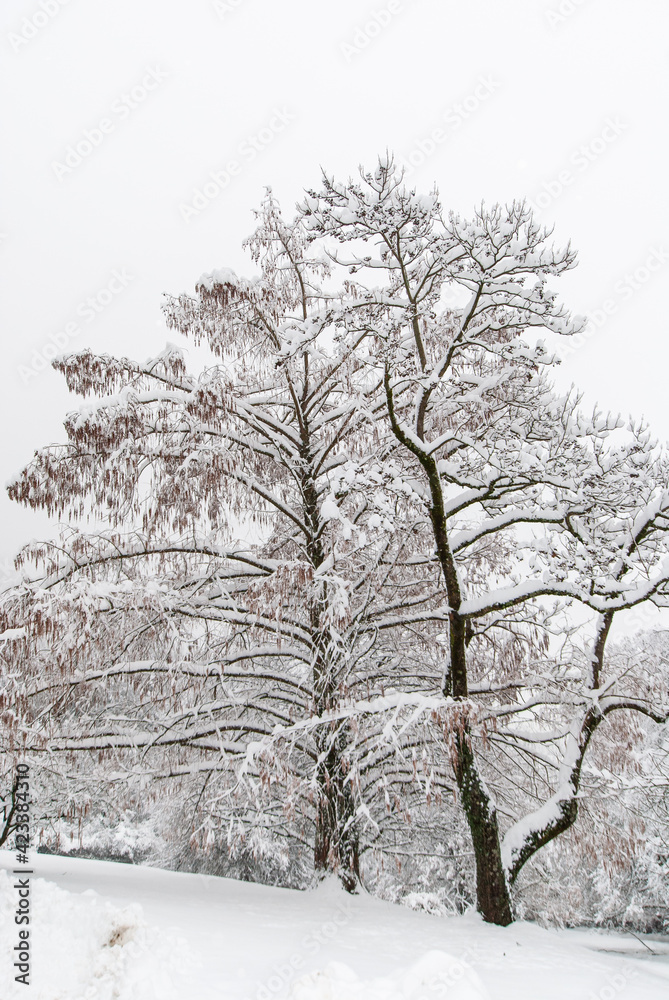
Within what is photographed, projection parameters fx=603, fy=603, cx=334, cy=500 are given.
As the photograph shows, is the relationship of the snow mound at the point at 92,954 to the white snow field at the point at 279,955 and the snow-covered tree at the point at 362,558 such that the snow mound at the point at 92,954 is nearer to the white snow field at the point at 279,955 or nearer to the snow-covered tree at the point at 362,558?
the white snow field at the point at 279,955

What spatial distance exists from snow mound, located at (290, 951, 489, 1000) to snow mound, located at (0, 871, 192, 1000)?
2.51ft

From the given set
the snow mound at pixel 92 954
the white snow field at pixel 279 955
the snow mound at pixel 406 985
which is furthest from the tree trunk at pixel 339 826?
the snow mound at pixel 406 985

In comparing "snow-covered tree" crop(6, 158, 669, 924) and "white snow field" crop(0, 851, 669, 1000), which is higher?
"snow-covered tree" crop(6, 158, 669, 924)

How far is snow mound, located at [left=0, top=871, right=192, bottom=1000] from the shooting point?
10.6ft

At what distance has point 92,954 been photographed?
3611 mm

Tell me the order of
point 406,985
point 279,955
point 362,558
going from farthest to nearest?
1. point 362,558
2. point 279,955
3. point 406,985

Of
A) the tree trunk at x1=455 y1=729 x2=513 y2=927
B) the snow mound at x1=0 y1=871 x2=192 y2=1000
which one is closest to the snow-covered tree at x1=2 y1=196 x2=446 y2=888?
the tree trunk at x1=455 y1=729 x2=513 y2=927

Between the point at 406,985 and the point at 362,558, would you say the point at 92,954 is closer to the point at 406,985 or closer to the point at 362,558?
the point at 406,985

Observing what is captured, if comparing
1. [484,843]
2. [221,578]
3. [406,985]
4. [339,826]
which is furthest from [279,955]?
[221,578]

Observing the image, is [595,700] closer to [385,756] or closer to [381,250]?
[385,756]

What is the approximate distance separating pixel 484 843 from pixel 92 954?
3.79 meters

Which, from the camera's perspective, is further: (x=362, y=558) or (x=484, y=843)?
(x=362, y=558)

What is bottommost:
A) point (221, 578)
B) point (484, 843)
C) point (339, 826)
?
point (484, 843)

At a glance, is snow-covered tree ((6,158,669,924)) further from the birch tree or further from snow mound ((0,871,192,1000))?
snow mound ((0,871,192,1000))
